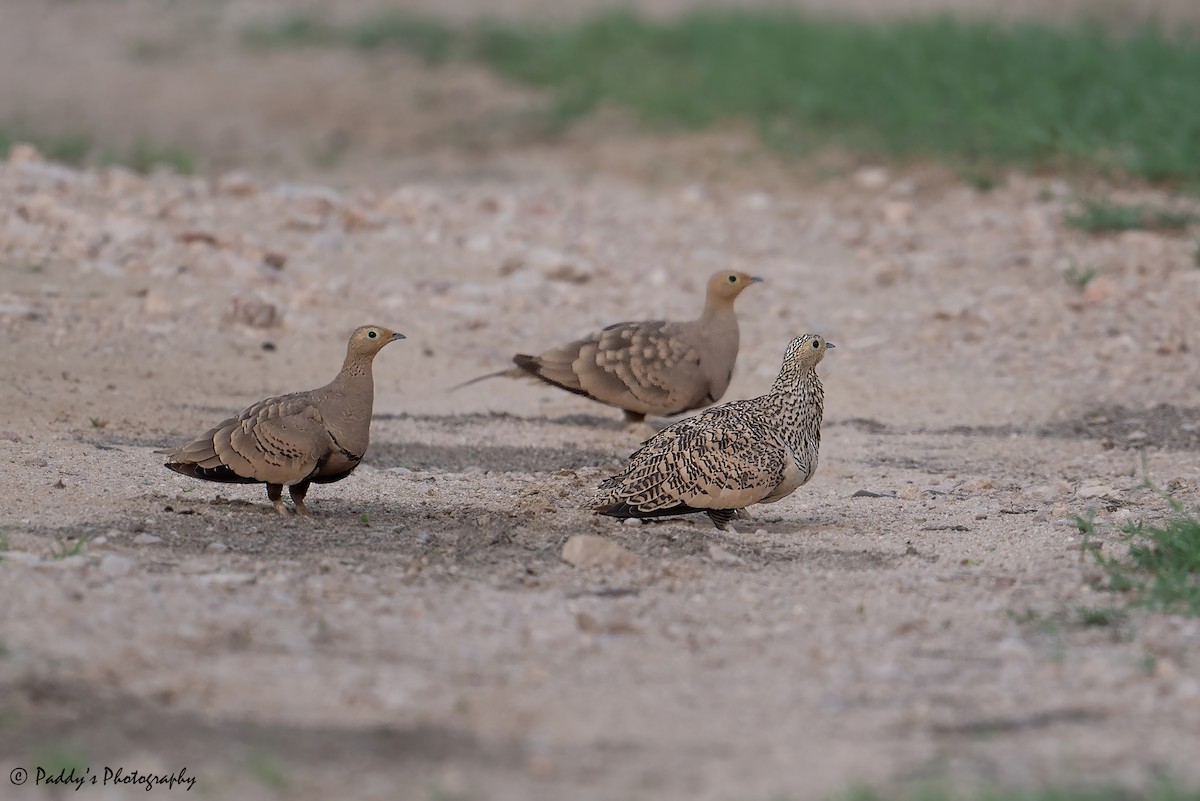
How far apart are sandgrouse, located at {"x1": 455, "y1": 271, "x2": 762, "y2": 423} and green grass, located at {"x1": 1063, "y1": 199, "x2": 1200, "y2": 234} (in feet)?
13.2

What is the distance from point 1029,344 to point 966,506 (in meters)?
3.47

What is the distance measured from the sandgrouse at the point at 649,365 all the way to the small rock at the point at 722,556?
245cm

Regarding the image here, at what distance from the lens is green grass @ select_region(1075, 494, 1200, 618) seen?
4938mm

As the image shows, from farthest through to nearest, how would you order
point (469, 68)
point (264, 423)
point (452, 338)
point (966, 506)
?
point (469, 68) → point (452, 338) → point (966, 506) → point (264, 423)

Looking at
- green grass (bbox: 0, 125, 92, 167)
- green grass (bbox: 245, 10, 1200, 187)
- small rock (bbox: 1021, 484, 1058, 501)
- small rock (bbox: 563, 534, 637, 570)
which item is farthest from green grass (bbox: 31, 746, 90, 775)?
green grass (bbox: 245, 10, 1200, 187)

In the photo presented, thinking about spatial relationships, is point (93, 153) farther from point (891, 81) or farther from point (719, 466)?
point (719, 466)

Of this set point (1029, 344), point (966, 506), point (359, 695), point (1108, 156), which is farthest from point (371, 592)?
point (1108, 156)

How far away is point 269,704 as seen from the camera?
397 cm

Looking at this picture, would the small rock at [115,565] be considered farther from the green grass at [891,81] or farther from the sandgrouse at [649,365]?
the green grass at [891,81]

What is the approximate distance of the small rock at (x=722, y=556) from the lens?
216 inches

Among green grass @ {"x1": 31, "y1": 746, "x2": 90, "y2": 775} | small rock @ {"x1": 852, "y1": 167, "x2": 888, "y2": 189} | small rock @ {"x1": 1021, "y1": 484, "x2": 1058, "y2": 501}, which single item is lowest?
green grass @ {"x1": 31, "y1": 746, "x2": 90, "y2": 775}

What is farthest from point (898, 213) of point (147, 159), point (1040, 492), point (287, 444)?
point (287, 444)

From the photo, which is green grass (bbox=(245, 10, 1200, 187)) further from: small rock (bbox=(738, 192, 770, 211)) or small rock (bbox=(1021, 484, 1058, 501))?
small rock (bbox=(1021, 484, 1058, 501))

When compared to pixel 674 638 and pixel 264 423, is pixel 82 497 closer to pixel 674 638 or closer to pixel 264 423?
pixel 264 423
